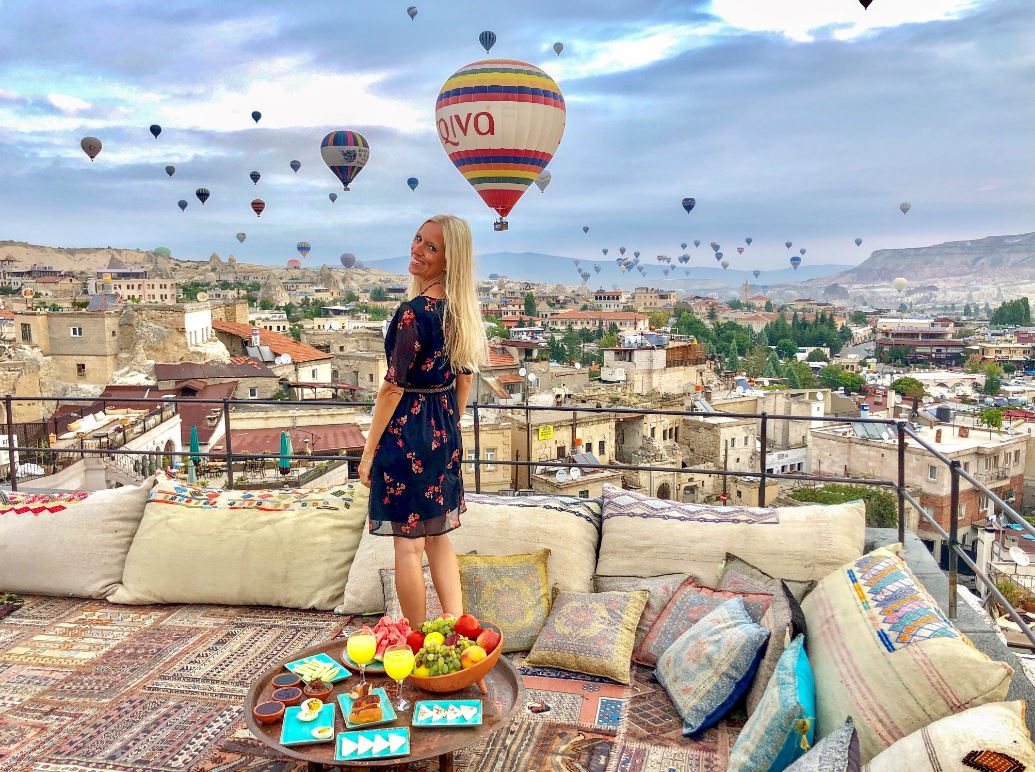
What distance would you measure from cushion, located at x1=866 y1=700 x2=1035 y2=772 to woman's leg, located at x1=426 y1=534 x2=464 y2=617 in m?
1.39

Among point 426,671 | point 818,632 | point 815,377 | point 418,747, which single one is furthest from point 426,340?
point 815,377

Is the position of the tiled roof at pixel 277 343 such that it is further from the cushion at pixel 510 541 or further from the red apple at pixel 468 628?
the red apple at pixel 468 628

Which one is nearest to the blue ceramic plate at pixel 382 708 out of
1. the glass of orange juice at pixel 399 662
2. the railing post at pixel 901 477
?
the glass of orange juice at pixel 399 662

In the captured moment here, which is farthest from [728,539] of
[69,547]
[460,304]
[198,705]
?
[69,547]

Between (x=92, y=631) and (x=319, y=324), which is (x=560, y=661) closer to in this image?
(x=92, y=631)

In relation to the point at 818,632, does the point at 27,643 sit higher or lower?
lower

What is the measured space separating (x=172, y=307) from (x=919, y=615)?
37.0m

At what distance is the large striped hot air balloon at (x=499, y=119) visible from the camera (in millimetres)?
11883

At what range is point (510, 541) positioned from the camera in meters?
3.06

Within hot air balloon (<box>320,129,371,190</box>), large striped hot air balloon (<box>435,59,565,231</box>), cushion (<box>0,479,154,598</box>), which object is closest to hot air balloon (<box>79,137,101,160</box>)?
Result: hot air balloon (<box>320,129,371,190</box>)

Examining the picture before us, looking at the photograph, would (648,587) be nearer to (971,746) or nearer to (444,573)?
(444,573)

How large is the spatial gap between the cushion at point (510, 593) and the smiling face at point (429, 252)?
3.34ft

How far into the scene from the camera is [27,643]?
2949 mm

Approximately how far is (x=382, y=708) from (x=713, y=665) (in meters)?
0.93
